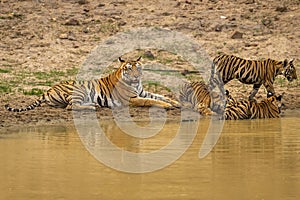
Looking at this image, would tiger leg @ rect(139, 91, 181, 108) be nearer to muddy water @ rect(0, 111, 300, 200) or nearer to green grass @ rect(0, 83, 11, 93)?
green grass @ rect(0, 83, 11, 93)

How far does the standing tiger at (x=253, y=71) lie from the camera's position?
1267 cm

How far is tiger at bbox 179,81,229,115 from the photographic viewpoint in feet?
37.4

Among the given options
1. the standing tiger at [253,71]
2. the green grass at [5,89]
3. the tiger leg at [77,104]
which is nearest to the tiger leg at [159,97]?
the tiger leg at [77,104]

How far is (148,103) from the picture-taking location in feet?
38.6

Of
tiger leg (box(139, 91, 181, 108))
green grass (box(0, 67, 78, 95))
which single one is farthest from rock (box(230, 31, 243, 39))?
tiger leg (box(139, 91, 181, 108))

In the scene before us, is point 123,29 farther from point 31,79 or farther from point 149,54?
point 31,79

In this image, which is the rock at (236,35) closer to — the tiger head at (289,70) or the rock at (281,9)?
the rock at (281,9)

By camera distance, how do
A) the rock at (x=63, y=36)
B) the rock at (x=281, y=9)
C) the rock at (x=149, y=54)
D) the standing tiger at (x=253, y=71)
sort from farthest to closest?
the rock at (x=281, y=9)
the rock at (x=63, y=36)
the rock at (x=149, y=54)
the standing tiger at (x=253, y=71)

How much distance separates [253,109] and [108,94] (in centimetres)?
218

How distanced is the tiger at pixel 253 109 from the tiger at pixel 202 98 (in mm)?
194

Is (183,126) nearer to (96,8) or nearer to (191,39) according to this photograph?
(191,39)

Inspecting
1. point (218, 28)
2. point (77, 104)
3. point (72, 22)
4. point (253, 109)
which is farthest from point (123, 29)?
point (253, 109)

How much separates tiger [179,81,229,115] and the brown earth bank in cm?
58

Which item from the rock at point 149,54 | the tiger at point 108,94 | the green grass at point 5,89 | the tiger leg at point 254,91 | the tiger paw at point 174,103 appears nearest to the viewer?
the tiger at point 108,94
